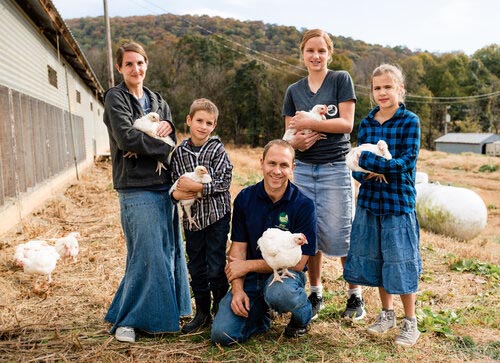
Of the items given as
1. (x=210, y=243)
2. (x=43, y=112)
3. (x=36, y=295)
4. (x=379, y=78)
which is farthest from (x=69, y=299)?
(x=43, y=112)

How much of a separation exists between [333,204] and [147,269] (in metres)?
1.65

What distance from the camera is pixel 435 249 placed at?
6.67 metres

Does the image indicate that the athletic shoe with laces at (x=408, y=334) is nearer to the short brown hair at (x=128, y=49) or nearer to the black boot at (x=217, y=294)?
the black boot at (x=217, y=294)

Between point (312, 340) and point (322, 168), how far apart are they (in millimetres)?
1424

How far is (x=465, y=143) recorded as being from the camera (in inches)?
1767

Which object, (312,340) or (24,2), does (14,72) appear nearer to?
(24,2)

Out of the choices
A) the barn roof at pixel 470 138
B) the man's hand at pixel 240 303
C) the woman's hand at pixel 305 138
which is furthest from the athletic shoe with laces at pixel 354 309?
Answer: the barn roof at pixel 470 138

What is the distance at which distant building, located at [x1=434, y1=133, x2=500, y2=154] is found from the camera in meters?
44.4

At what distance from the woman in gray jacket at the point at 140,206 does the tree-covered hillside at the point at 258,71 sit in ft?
103

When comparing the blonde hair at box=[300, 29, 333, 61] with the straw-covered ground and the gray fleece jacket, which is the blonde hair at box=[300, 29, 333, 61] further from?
the straw-covered ground

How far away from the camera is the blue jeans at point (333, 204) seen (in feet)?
12.6

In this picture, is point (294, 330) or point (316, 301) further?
point (316, 301)

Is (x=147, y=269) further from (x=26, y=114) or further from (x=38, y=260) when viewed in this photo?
(x=26, y=114)

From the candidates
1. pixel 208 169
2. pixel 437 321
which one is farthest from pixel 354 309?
pixel 208 169
